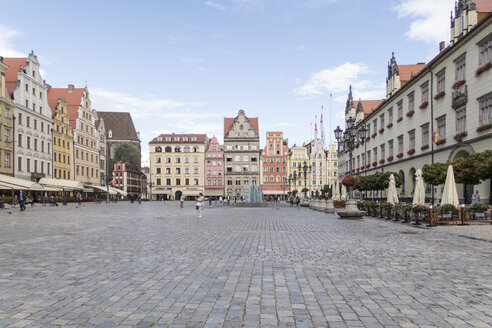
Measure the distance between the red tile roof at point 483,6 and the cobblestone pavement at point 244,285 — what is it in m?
23.9

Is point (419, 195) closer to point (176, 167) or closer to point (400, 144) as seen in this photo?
point (400, 144)

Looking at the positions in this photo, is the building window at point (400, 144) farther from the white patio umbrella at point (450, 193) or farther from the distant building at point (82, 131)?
the distant building at point (82, 131)

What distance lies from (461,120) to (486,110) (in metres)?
3.51

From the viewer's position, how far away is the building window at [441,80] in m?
30.9

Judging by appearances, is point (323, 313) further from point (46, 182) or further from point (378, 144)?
point (46, 182)

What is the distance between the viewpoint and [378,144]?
50.0m

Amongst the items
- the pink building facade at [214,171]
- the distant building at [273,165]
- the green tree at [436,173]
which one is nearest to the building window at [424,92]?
the green tree at [436,173]

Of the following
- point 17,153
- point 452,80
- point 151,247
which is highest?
point 452,80

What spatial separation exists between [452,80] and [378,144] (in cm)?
2094

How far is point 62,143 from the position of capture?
63750 mm

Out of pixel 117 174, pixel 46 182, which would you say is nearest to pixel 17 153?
pixel 46 182

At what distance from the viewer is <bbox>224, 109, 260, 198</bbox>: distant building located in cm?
9631

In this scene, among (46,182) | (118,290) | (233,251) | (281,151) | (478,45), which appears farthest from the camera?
(281,151)

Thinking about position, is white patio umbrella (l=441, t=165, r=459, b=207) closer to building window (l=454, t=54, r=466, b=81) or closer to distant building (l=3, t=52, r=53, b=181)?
building window (l=454, t=54, r=466, b=81)
